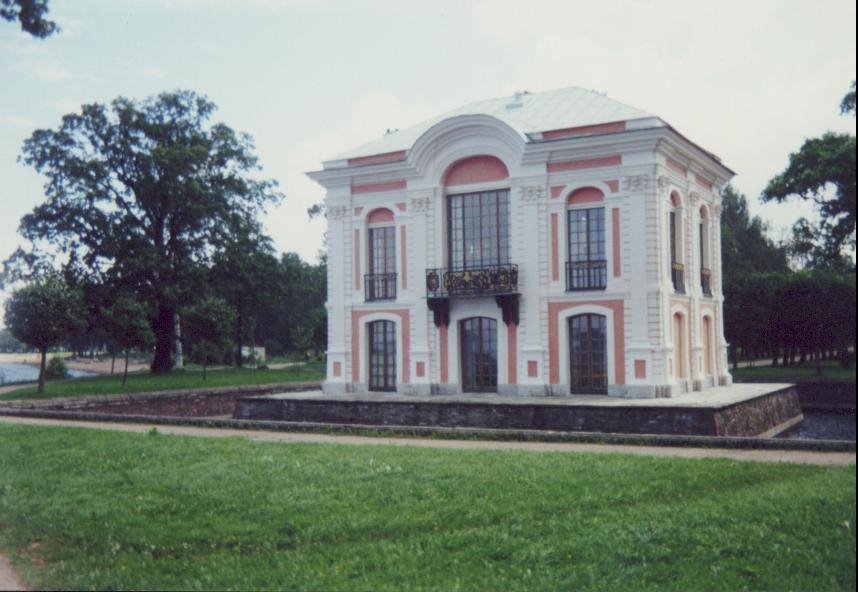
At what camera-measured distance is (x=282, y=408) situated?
24.2m

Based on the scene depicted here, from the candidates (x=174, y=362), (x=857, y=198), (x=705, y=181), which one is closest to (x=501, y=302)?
(x=705, y=181)

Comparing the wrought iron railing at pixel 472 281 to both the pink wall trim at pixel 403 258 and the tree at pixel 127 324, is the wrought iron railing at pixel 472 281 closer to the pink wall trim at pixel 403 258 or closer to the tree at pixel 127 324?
the pink wall trim at pixel 403 258

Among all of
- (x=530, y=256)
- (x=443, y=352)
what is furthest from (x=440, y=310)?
(x=530, y=256)

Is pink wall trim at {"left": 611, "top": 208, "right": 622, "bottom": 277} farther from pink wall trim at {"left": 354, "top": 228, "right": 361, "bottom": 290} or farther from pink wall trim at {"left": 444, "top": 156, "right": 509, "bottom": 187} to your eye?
pink wall trim at {"left": 354, "top": 228, "right": 361, "bottom": 290}

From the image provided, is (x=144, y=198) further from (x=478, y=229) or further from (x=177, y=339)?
(x=478, y=229)

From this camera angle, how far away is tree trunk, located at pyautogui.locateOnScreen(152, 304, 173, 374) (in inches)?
1612

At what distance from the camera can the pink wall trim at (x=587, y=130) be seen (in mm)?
23594

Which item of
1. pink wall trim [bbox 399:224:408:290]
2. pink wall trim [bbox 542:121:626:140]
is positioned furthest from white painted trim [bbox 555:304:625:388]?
pink wall trim [bbox 399:224:408:290]

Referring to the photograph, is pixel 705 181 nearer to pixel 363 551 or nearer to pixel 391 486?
pixel 391 486

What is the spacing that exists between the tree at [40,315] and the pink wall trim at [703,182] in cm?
2241

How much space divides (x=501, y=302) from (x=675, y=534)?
16881 millimetres

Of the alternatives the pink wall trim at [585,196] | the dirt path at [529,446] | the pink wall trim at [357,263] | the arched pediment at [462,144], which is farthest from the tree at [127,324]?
the pink wall trim at [585,196]

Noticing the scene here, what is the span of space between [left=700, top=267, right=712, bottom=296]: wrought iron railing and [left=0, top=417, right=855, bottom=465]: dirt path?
14121 mm

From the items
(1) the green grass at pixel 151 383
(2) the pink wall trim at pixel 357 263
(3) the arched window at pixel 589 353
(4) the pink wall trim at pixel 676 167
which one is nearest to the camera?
(3) the arched window at pixel 589 353
